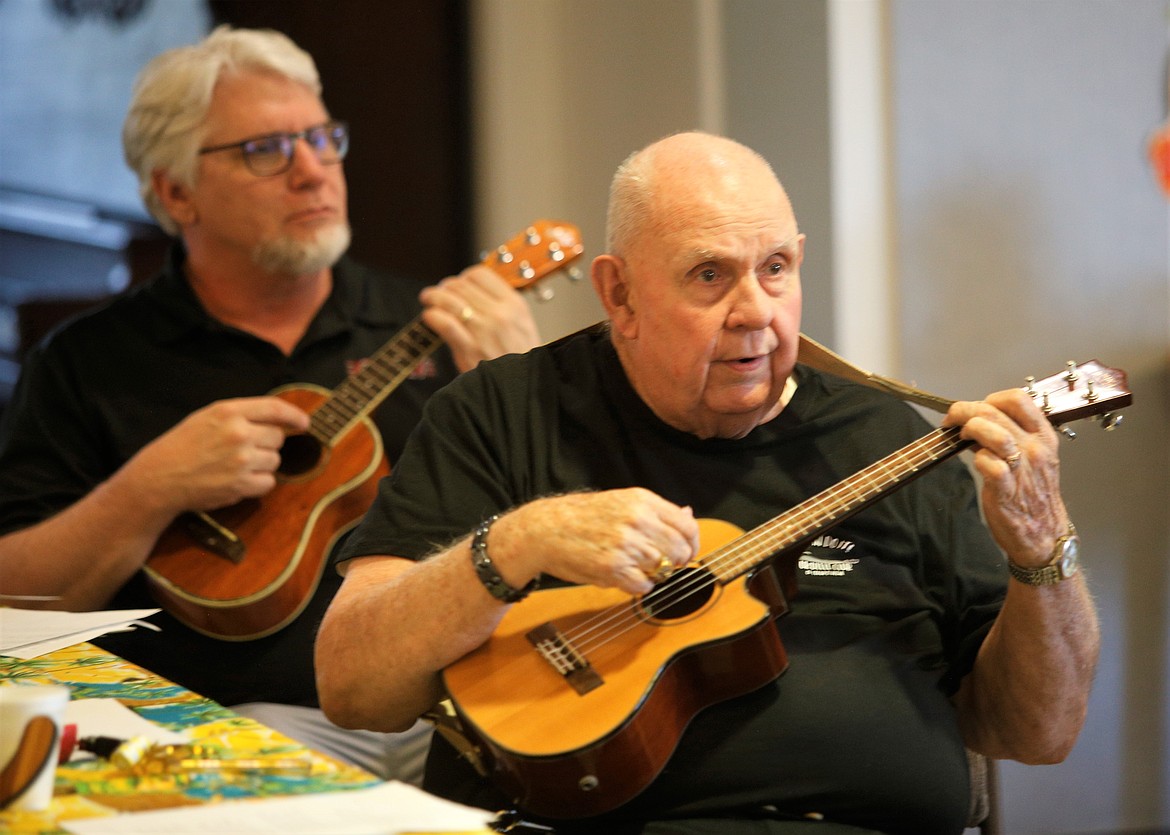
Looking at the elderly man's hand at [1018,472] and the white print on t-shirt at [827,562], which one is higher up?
the elderly man's hand at [1018,472]

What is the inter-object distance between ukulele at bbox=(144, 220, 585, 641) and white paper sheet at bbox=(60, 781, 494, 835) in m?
1.12

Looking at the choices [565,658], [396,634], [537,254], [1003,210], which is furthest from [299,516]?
[1003,210]

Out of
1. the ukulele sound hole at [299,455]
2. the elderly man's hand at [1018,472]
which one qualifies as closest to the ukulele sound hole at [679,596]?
the elderly man's hand at [1018,472]

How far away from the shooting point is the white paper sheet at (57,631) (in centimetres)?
155

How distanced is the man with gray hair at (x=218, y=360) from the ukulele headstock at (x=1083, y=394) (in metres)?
0.95

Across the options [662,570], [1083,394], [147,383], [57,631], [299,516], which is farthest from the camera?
[147,383]

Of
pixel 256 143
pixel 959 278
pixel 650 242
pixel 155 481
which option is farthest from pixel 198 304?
pixel 959 278

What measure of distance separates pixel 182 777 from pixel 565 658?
448 millimetres

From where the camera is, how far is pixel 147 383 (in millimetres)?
2484

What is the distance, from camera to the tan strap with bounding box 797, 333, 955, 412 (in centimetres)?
164

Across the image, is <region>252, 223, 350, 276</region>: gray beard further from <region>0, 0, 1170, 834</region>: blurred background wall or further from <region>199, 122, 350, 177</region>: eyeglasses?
<region>0, 0, 1170, 834</region>: blurred background wall

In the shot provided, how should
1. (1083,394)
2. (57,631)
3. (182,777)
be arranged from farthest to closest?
(57,631) < (1083,394) < (182,777)

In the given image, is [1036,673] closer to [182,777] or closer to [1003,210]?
[182,777]

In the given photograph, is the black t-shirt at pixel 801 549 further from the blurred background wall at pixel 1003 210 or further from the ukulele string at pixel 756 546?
the blurred background wall at pixel 1003 210
